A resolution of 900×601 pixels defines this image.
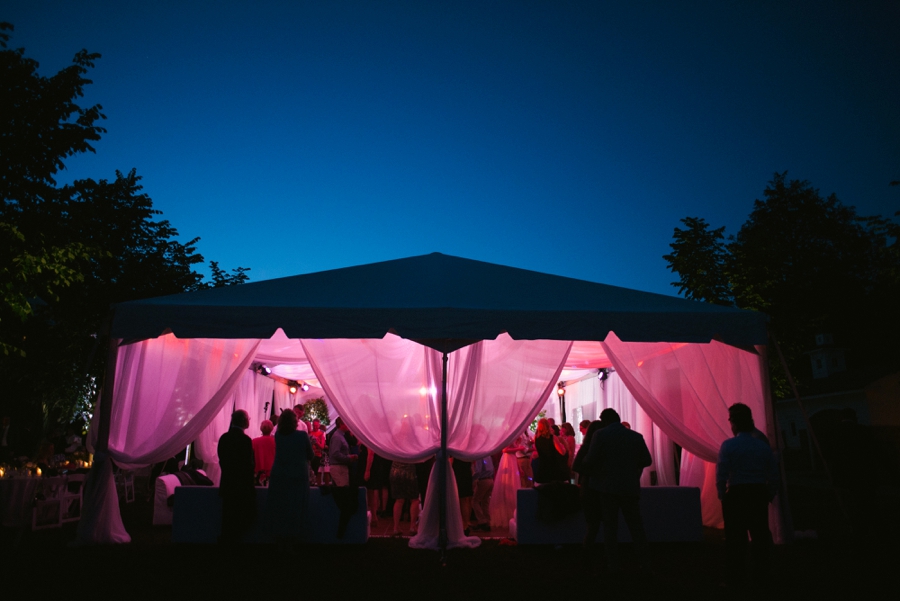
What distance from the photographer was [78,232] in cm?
1036

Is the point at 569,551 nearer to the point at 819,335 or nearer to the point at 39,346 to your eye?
the point at 39,346

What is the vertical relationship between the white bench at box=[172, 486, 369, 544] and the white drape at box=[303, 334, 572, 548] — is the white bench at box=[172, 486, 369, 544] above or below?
below

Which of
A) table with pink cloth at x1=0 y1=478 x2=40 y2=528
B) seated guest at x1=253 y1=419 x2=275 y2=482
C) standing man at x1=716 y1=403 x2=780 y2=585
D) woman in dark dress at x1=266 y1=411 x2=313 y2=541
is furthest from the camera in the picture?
seated guest at x1=253 y1=419 x2=275 y2=482

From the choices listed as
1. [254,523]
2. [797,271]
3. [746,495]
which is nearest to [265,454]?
[254,523]

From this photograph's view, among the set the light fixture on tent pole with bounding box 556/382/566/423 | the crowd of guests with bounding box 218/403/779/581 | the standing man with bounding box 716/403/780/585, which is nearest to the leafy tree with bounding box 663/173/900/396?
the light fixture on tent pole with bounding box 556/382/566/423

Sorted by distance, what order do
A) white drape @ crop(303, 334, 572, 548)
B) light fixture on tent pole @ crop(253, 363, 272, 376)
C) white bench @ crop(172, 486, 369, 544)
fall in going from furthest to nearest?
light fixture on tent pole @ crop(253, 363, 272, 376) → white drape @ crop(303, 334, 572, 548) → white bench @ crop(172, 486, 369, 544)

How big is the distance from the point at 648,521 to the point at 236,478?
4.05m

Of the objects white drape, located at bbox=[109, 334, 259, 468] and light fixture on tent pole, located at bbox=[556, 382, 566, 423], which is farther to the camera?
light fixture on tent pole, located at bbox=[556, 382, 566, 423]

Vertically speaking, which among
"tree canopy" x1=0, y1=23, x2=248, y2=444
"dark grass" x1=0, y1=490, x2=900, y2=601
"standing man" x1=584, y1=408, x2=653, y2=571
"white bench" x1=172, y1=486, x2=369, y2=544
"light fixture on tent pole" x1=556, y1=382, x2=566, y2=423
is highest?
"tree canopy" x1=0, y1=23, x2=248, y2=444

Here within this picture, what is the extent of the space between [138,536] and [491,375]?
4.20 m

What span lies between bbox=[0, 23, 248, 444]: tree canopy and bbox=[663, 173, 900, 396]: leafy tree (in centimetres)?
1441

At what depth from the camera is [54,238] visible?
9.90 meters

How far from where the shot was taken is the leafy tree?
17578 mm

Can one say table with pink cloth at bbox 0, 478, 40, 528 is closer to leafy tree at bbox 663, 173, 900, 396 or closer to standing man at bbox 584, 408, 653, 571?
standing man at bbox 584, 408, 653, 571
